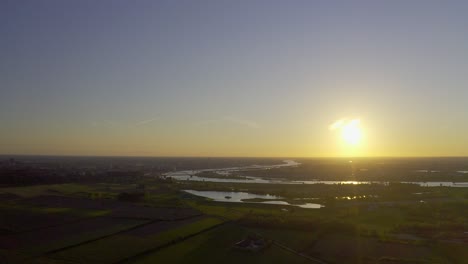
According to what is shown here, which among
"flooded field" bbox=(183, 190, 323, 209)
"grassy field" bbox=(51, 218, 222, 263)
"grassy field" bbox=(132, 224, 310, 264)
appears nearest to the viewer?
"grassy field" bbox=(132, 224, 310, 264)

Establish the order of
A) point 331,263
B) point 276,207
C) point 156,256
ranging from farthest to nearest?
point 276,207 < point 156,256 < point 331,263

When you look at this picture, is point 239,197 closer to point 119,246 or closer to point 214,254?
point 119,246

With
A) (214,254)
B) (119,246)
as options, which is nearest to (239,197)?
(119,246)

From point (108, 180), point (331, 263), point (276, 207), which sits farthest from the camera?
point (108, 180)

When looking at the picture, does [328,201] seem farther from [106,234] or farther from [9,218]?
[9,218]

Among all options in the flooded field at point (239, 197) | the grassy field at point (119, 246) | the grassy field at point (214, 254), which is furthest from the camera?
the flooded field at point (239, 197)

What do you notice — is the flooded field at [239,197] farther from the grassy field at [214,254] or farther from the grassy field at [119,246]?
the grassy field at [214,254]

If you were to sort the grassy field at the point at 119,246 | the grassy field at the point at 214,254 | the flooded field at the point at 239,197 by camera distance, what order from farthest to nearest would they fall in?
the flooded field at the point at 239,197
the grassy field at the point at 119,246
the grassy field at the point at 214,254

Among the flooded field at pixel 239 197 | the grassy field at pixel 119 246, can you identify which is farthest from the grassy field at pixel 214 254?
the flooded field at pixel 239 197

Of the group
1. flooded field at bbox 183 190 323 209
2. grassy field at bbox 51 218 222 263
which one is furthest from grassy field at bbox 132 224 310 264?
flooded field at bbox 183 190 323 209

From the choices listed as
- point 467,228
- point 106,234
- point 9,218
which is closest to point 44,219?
point 9,218

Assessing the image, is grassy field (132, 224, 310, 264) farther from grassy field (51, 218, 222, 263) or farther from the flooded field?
the flooded field
